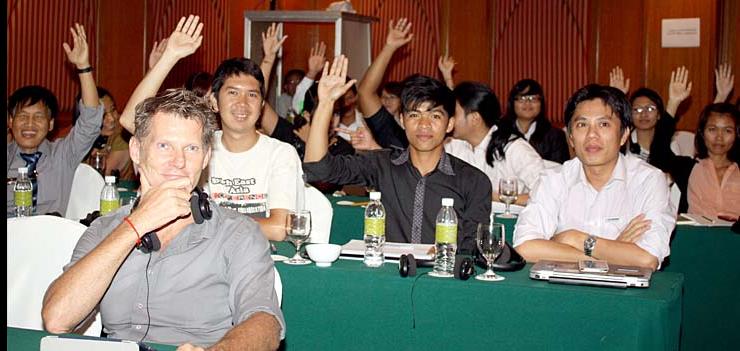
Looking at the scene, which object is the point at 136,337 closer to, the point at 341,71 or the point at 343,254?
the point at 343,254

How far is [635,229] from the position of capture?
11.6 ft

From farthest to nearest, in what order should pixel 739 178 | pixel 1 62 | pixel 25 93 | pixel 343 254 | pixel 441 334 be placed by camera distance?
pixel 739 178 < pixel 25 93 < pixel 343 254 < pixel 441 334 < pixel 1 62

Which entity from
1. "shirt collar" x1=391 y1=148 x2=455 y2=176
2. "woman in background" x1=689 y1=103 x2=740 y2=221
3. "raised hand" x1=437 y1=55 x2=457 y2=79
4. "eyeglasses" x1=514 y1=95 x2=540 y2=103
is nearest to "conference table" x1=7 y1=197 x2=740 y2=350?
"shirt collar" x1=391 y1=148 x2=455 y2=176

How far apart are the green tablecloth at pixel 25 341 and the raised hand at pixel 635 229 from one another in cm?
202

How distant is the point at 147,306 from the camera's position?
2.39 metres

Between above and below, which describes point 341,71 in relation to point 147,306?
above

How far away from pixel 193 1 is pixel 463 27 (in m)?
2.85

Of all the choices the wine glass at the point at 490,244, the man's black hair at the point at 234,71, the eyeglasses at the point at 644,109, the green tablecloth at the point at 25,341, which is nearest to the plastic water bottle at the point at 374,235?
the wine glass at the point at 490,244

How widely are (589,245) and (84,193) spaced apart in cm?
260

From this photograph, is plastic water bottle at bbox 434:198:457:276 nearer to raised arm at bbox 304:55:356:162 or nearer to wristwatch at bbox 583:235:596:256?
wristwatch at bbox 583:235:596:256

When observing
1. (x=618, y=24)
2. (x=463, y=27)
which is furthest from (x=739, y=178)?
(x=463, y=27)

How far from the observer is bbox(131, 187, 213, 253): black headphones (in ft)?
7.68

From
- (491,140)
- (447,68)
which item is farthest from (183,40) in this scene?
(447,68)

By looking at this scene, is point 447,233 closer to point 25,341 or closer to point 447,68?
point 25,341
